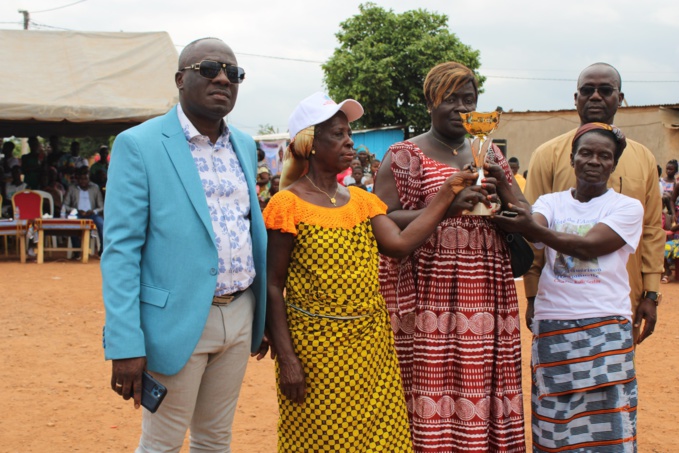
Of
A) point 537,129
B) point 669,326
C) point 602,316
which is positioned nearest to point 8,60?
point 669,326

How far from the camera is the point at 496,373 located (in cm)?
336

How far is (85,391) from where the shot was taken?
18.4ft

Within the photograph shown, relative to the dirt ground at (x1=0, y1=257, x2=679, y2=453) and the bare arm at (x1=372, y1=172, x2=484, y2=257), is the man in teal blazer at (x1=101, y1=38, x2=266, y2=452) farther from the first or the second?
the dirt ground at (x1=0, y1=257, x2=679, y2=453)

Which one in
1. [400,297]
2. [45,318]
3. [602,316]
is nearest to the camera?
[602,316]

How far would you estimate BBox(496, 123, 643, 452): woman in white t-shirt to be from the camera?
10.7ft

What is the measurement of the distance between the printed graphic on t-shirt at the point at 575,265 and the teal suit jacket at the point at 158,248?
5.62 feet

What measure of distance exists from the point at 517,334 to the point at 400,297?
1.98ft

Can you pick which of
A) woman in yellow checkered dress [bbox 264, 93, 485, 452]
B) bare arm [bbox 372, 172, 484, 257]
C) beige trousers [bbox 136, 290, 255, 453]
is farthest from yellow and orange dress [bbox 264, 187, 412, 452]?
beige trousers [bbox 136, 290, 255, 453]

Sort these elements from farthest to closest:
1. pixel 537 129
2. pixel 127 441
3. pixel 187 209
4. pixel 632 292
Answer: pixel 537 129
pixel 127 441
pixel 632 292
pixel 187 209

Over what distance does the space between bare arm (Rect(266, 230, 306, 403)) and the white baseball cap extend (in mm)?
512

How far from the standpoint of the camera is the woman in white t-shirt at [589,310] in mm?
3266

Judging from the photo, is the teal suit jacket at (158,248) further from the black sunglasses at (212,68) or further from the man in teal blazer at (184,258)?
the black sunglasses at (212,68)

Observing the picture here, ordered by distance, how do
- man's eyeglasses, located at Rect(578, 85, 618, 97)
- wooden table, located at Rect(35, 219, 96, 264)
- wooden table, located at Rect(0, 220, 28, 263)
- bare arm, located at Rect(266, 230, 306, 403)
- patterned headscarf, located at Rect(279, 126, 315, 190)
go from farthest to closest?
wooden table, located at Rect(0, 220, 28, 263)
wooden table, located at Rect(35, 219, 96, 264)
man's eyeglasses, located at Rect(578, 85, 618, 97)
patterned headscarf, located at Rect(279, 126, 315, 190)
bare arm, located at Rect(266, 230, 306, 403)

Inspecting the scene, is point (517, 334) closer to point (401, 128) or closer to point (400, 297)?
point (400, 297)
